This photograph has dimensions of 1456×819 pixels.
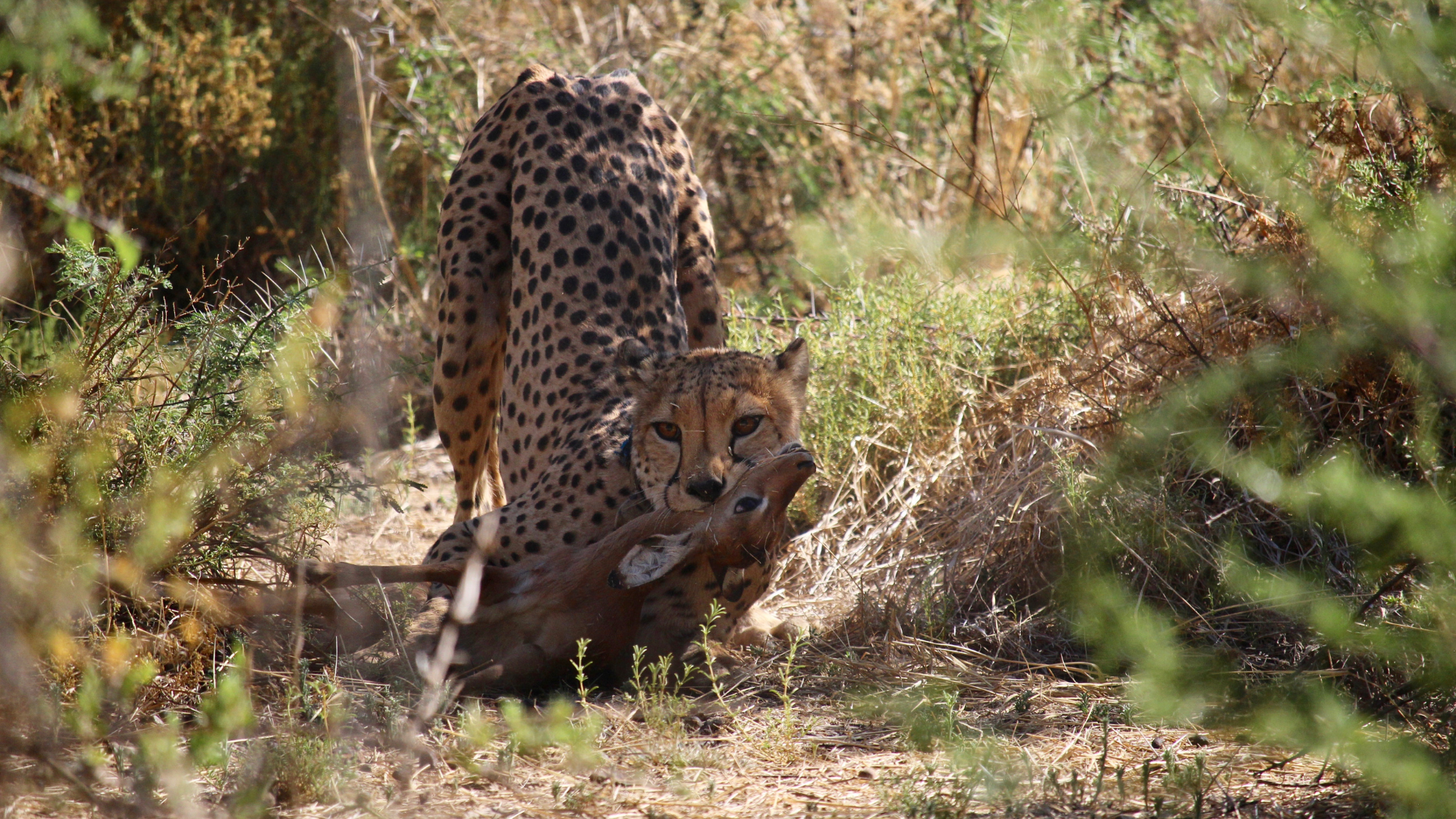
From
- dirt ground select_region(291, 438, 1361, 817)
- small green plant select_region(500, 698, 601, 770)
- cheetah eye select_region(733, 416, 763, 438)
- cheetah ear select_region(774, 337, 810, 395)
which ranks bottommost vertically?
dirt ground select_region(291, 438, 1361, 817)

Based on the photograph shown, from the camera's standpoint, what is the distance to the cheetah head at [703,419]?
318 centimetres

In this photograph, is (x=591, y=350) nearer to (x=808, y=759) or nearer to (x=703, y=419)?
(x=703, y=419)

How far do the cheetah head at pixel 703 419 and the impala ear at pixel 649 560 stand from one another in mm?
193

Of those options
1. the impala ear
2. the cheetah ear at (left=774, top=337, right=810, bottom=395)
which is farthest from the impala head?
the cheetah ear at (left=774, top=337, right=810, bottom=395)

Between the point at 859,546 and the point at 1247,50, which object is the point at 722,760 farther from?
the point at 1247,50

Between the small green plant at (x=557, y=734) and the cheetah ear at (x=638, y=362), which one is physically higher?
the cheetah ear at (x=638, y=362)

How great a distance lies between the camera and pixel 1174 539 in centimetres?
339

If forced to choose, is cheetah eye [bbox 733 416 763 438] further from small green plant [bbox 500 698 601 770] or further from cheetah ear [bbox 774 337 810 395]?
small green plant [bbox 500 698 601 770]

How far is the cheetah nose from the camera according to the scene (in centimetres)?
309

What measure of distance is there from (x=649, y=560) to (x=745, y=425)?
1.83ft

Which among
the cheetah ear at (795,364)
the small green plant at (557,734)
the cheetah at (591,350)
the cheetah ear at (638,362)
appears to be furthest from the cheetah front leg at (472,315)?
the small green plant at (557,734)

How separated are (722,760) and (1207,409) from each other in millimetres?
1771

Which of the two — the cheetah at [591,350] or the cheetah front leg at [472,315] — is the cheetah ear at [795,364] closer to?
the cheetah at [591,350]

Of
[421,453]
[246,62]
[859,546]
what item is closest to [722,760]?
[859,546]
